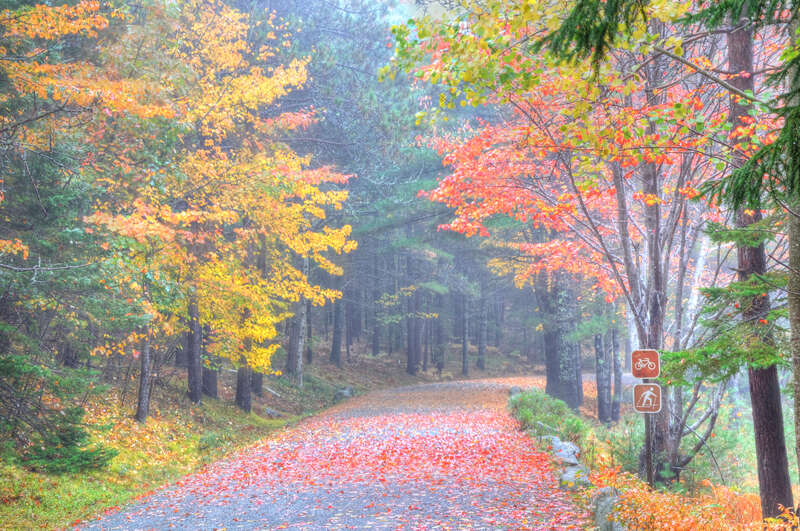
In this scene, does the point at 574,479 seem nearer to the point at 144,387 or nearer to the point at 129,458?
the point at 129,458

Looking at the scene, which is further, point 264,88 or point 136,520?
point 264,88

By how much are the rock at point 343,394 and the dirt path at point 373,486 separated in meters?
8.67

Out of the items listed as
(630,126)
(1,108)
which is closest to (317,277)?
(1,108)

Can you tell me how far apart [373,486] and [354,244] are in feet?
28.8

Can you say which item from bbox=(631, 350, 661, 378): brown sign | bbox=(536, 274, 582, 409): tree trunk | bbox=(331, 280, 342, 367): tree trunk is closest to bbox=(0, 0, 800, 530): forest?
bbox=(631, 350, 661, 378): brown sign

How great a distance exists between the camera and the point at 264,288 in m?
13.9

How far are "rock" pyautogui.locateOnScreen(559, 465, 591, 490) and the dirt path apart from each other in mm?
169

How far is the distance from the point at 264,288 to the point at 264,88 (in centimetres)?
481

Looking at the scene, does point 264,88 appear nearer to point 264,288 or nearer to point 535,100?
point 264,288

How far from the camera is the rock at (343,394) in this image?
2281cm

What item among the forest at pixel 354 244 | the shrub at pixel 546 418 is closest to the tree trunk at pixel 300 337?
the forest at pixel 354 244

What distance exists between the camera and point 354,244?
16.2m

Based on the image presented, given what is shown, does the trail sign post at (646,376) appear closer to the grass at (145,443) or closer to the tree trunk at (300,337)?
the grass at (145,443)

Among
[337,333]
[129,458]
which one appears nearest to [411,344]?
[337,333]
